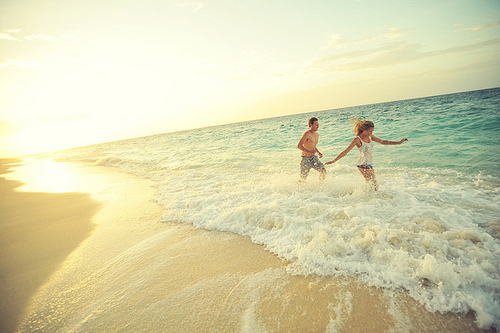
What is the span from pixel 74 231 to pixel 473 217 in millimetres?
8007

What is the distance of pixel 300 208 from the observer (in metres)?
4.59

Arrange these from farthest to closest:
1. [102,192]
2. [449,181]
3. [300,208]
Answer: [102,192] < [449,181] < [300,208]

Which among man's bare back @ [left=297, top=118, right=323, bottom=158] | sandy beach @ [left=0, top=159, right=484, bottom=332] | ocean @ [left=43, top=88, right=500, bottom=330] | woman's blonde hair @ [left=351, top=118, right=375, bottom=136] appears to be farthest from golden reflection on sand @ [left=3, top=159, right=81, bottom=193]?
woman's blonde hair @ [left=351, top=118, right=375, bottom=136]

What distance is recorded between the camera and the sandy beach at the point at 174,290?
7.09 ft

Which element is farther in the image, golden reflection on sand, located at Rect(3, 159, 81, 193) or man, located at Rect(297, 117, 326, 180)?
golden reflection on sand, located at Rect(3, 159, 81, 193)

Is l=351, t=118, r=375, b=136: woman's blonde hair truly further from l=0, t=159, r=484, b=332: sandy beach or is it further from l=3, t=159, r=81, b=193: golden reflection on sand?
l=3, t=159, r=81, b=193: golden reflection on sand

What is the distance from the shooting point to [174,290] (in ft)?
8.98

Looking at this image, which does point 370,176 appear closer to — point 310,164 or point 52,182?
point 310,164

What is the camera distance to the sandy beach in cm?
216

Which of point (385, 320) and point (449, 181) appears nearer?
point (385, 320)

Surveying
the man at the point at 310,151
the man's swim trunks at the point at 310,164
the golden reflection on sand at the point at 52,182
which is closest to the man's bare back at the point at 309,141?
the man at the point at 310,151

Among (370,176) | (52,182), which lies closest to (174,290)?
(370,176)

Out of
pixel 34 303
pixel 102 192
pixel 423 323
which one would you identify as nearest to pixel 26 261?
pixel 34 303

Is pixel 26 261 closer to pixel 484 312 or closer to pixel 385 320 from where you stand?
pixel 385 320
